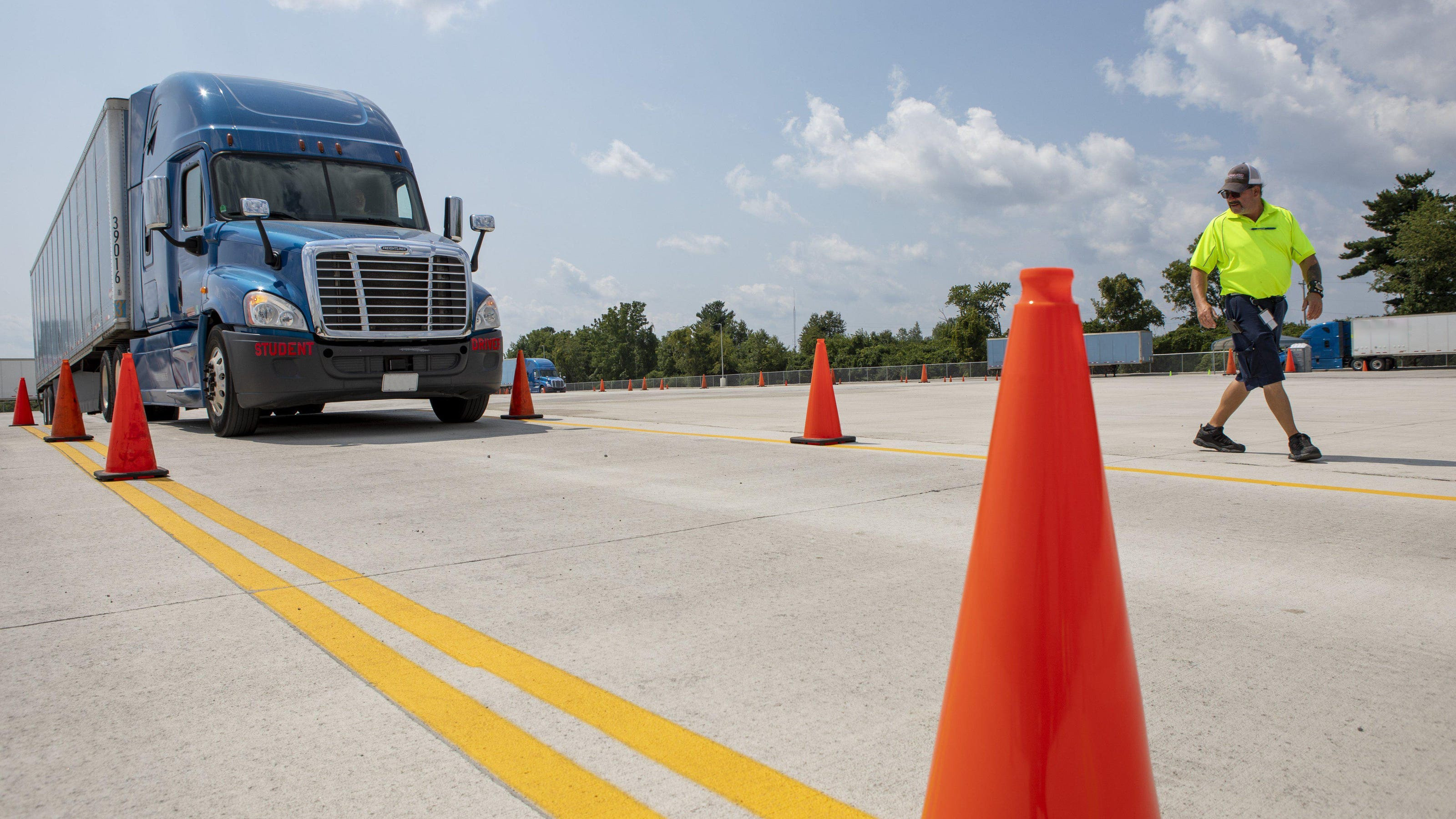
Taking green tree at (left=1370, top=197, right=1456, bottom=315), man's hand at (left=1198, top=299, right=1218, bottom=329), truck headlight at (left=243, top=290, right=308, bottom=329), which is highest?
green tree at (left=1370, top=197, right=1456, bottom=315)

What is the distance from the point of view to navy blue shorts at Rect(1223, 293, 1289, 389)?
262 inches

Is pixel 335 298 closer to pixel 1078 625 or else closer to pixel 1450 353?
pixel 1078 625

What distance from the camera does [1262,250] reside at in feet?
22.3

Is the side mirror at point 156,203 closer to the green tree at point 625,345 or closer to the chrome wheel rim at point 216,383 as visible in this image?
the chrome wheel rim at point 216,383

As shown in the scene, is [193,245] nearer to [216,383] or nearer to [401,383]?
[216,383]

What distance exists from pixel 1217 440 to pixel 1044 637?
21.0 ft

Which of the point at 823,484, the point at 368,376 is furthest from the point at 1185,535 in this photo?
the point at 368,376

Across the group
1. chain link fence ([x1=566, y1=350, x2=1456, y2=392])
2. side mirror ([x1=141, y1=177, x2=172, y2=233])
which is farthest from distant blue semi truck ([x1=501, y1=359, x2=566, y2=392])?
side mirror ([x1=141, y1=177, x2=172, y2=233])

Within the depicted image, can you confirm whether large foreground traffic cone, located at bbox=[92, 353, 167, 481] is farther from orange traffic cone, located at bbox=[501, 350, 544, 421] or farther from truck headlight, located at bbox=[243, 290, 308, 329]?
orange traffic cone, located at bbox=[501, 350, 544, 421]

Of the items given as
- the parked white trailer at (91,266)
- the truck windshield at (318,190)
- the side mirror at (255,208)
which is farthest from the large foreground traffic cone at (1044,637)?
the parked white trailer at (91,266)

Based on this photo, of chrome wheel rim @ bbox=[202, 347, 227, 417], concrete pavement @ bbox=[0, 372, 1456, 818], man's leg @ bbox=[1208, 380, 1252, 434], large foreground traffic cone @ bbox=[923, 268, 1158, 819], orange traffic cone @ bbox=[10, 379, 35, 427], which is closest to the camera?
large foreground traffic cone @ bbox=[923, 268, 1158, 819]

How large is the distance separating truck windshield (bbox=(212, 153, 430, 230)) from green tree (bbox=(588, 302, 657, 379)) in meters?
137

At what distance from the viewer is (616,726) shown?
231 cm

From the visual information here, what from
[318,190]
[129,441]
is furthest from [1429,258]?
[129,441]
